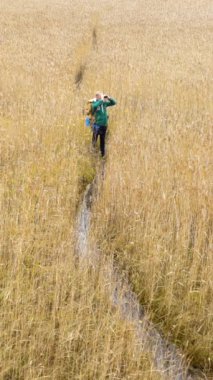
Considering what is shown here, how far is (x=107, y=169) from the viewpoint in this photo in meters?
6.82

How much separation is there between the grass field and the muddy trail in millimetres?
102

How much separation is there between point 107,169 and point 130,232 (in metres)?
1.96

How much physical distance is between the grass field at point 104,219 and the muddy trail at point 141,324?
0.10 m

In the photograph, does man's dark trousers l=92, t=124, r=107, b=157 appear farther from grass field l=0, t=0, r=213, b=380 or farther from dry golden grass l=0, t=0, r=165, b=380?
dry golden grass l=0, t=0, r=165, b=380

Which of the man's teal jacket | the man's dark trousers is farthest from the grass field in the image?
the man's teal jacket

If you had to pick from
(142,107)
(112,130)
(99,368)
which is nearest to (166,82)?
(142,107)

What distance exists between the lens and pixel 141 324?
3.92 metres

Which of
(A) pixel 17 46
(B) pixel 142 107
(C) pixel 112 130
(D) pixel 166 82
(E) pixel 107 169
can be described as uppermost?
(A) pixel 17 46

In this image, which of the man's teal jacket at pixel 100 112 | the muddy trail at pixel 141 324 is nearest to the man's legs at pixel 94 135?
the man's teal jacket at pixel 100 112

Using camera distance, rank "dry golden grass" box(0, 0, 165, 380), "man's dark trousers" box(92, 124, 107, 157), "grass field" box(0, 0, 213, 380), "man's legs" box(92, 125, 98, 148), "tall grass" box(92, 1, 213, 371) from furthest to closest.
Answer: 1. "man's legs" box(92, 125, 98, 148)
2. "man's dark trousers" box(92, 124, 107, 157)
3. "tall grass" box(92, 1, 213, 371)
4. "grass field" box(0, 0, 213, 380)
5. "dry golden grass" box(0, 0, 165, 380)

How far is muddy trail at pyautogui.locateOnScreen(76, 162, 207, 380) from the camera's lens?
3.45m

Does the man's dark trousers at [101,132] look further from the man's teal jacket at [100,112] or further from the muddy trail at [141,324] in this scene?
the muddy trail at [141,324]

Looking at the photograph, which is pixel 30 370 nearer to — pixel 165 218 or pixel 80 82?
pixel 165 218

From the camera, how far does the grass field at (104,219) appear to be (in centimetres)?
343
